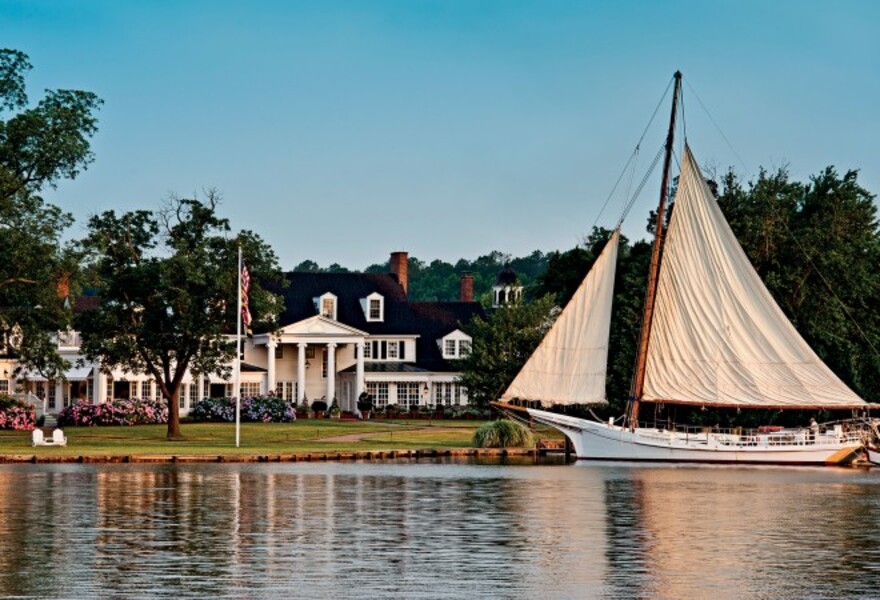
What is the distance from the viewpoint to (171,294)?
74000 millimetres

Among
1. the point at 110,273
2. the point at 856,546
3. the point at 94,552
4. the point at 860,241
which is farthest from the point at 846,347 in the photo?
the point at 94,552

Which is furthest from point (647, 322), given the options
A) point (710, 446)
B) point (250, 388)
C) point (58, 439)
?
point (250, 388)

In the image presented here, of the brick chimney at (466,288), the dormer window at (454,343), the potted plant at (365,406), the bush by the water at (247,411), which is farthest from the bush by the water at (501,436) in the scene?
the brick chimney at (466,288)

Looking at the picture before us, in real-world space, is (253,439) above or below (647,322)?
below

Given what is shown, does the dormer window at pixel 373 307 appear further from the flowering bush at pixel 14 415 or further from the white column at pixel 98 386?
the flowering bush at pixel 14 415

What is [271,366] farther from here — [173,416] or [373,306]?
[173,416]

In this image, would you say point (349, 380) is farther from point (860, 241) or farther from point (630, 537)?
point (630, 537)

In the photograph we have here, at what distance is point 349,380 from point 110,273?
3682cm

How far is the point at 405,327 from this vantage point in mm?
114188

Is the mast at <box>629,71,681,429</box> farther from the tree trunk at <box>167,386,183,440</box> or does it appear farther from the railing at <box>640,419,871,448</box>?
the tree trunk at <box>167,386,183,440</box>

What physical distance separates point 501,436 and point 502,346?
20.2 meters

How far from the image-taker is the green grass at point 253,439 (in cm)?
6625

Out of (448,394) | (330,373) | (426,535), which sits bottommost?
(426,535)

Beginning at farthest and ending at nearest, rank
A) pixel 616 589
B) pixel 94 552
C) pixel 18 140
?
pixel 18 140, pixel 94 552, pixel 616 589
